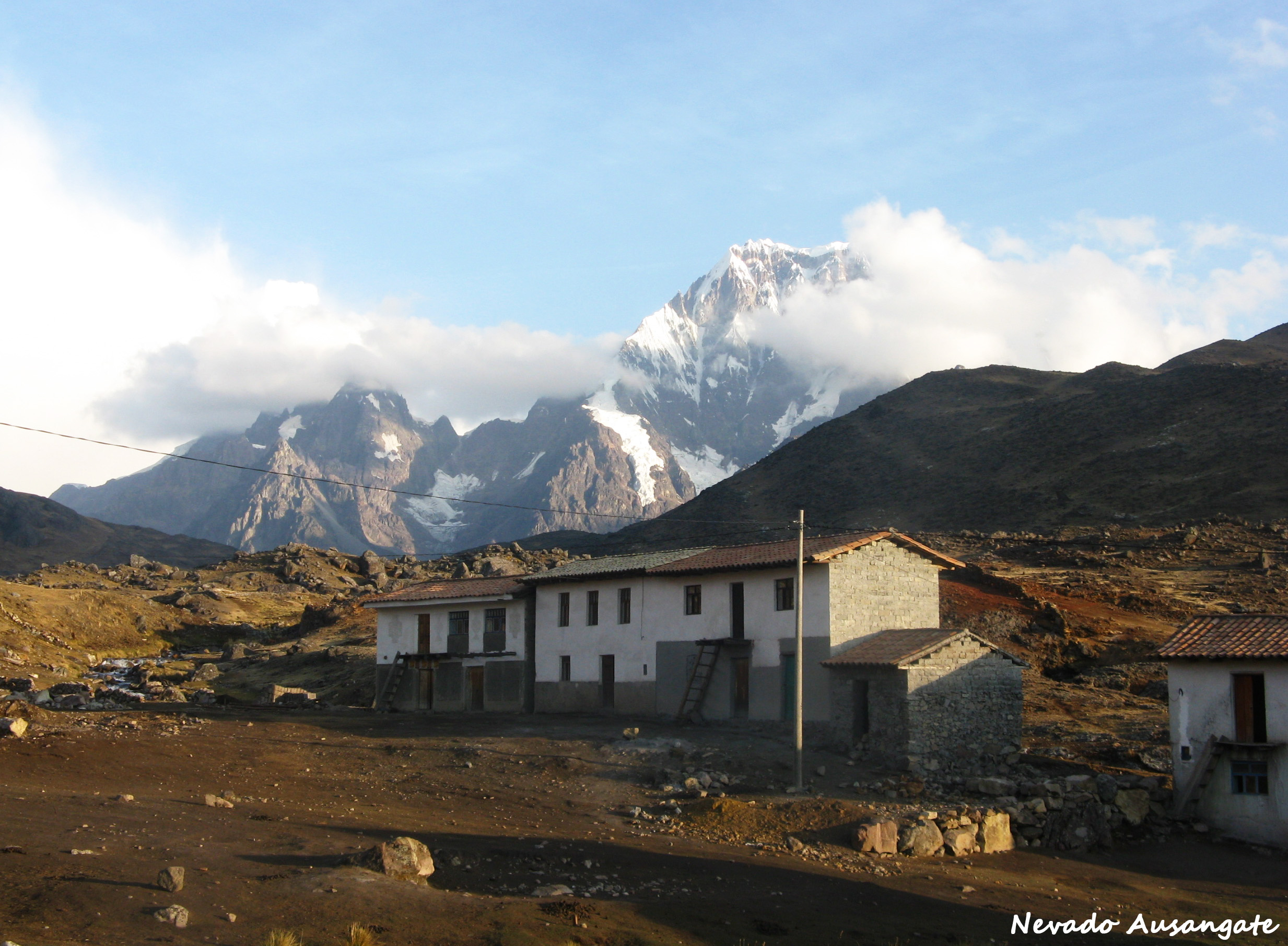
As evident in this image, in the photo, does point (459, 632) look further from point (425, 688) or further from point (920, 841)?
point (920, 841)

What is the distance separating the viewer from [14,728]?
99.3 ft

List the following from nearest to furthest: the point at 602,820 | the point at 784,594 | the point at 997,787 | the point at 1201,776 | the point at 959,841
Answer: the point at 959,841 < the point at 602,820 < the point at 1201,776 < the point at 997,787 < the point at 784,594

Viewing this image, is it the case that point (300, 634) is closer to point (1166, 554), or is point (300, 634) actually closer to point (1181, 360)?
point (1166, 554)

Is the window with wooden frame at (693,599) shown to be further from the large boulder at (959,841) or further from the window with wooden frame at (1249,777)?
the window with wooden frame at (1249,777)

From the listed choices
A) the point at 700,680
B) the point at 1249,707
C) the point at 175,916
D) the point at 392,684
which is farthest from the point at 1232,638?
the point at 392,684

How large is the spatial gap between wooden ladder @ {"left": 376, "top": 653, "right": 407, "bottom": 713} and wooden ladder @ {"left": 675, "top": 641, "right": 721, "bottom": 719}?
50.7ft

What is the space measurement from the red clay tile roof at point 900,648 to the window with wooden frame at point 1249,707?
6216 millimetres

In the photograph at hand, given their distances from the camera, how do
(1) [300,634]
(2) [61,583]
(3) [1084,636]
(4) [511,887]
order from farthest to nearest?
1. (2) [61,583]
2. (1) [300,634]
3. (3) [1084,636]
4. (4) [511,887]

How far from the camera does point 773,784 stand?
2784 cm

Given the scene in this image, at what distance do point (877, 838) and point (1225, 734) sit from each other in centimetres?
957

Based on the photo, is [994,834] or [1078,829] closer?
[994,834]

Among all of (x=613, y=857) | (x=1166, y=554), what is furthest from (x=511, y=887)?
(x=1166, y=554)

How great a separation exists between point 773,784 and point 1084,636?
77.7 feet

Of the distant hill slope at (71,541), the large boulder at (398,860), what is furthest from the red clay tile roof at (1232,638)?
the distant hill slope at (71,541)
